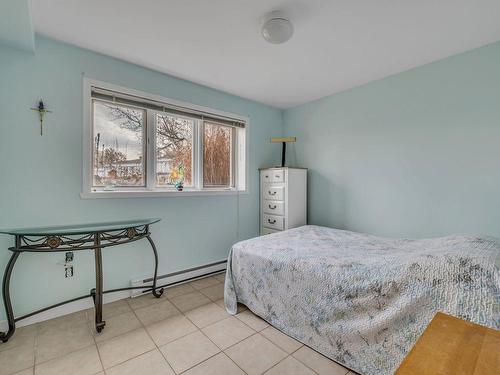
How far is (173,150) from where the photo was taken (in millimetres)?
2750

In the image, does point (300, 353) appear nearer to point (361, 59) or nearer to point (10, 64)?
point (361, 59)

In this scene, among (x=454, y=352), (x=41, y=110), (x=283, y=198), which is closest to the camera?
(x=454, y=352)

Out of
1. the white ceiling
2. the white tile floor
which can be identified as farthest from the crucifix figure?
the white tile floor

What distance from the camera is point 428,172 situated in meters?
2.33

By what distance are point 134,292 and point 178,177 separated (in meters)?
1.27

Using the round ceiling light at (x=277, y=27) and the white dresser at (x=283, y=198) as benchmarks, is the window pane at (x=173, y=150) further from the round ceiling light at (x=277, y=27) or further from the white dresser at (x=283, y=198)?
the round ceiling light at (x=277, y=27)

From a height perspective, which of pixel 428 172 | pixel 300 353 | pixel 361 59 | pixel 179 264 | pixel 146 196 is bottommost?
pixel 300 353

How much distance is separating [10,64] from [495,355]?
10.2 ft

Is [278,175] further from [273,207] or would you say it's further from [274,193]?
[273,207]

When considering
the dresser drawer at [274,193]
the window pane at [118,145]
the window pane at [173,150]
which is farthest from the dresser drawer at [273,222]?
the window pane at [118,145]

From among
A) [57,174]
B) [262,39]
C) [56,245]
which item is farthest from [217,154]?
[56,245]

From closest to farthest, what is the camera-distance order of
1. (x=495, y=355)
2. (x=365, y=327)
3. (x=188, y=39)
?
(x=495, y=355) → (x=365, y=327) → (x=188, y=39)

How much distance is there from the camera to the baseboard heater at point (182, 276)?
2.40 m

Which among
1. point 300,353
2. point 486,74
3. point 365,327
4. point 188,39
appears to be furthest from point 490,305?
point 188,39
